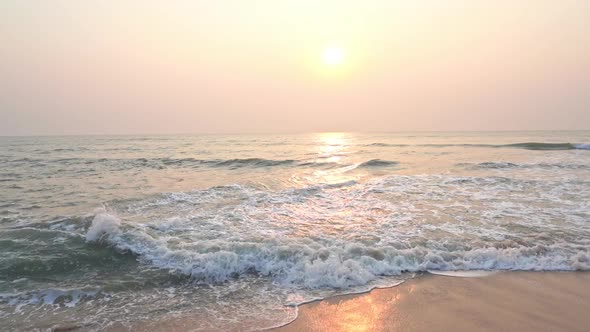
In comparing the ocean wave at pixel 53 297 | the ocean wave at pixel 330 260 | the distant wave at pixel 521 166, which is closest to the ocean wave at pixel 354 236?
the ocean wave at pixel 330 260

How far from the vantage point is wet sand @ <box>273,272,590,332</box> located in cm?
395

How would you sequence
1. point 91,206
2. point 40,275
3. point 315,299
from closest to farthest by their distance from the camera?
point 315,299, point 40,275, point 91,206

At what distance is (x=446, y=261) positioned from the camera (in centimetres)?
585

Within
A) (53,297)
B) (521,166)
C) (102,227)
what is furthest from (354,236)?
(521,166)

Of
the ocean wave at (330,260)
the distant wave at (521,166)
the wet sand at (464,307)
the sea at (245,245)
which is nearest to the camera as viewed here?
the wet sand at (464,307)

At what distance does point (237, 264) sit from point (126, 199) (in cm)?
688

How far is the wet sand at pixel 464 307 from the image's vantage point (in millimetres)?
3953

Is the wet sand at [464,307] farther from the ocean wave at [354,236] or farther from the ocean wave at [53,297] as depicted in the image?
the ocean wave at [53,297]

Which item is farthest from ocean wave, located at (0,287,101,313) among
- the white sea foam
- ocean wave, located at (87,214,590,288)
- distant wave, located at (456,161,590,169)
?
distant wave, located at (456,161,590,169)

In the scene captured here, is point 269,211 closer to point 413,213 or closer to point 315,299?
point 413,213

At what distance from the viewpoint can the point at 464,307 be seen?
4340 mm

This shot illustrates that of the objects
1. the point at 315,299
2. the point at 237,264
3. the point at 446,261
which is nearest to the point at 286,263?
the point at 237,264

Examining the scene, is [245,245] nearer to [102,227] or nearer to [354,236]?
[354,236]

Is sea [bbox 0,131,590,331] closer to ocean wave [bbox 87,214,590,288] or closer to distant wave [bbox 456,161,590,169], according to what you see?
ocean wave [bbox 87,214,590,288]
